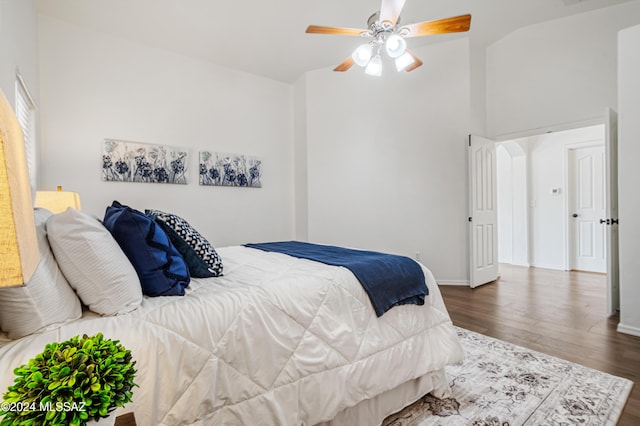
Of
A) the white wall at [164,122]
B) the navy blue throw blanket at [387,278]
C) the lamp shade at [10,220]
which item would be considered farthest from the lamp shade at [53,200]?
the lamp shade at [10,220]

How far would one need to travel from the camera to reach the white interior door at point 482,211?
4.09 m

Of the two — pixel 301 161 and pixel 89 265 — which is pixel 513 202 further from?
pixel 89 265

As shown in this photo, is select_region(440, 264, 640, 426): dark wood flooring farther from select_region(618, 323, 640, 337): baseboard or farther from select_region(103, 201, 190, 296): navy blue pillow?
select_region(103, 201, 190, 296): navy blue pillow

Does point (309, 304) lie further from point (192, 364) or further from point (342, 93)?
point (342, 93)

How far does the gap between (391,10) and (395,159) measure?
2417 mm

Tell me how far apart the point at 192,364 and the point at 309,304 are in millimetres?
527

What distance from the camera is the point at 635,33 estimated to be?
2562 mm

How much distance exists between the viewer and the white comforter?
100cm

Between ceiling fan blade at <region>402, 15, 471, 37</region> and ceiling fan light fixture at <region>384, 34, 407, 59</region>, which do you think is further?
ceiling fan light fixture at <region>384, 34, 407, 59</region>

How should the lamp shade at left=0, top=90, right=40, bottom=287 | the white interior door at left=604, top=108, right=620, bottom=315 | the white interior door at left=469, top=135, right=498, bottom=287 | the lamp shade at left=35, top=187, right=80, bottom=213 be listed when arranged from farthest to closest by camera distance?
the white interior door at left=469, top=135, right=498, bottom=287 < the white interior door at left=604, top=108, right=620, bottom=315 < the lamp shade at left=35, top=187, right=80, bottom=213 < the lamp shade at left=0, top=90, right=40, bottom=287

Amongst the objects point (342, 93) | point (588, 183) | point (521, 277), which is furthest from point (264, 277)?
point (588, 183)

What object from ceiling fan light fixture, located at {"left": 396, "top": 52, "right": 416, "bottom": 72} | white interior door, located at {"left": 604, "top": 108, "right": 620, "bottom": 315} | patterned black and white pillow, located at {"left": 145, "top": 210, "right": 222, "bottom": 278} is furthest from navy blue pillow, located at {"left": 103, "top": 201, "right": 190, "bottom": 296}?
white interior door, located at {"left": 604, "top": 108, "right": 620, "bottom": 315}

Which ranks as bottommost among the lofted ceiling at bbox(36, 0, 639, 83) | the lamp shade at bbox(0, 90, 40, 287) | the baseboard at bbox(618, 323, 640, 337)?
the baseboard at bbox(618, 323, 640, 337)

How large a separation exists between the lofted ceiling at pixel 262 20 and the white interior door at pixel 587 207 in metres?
2.72
